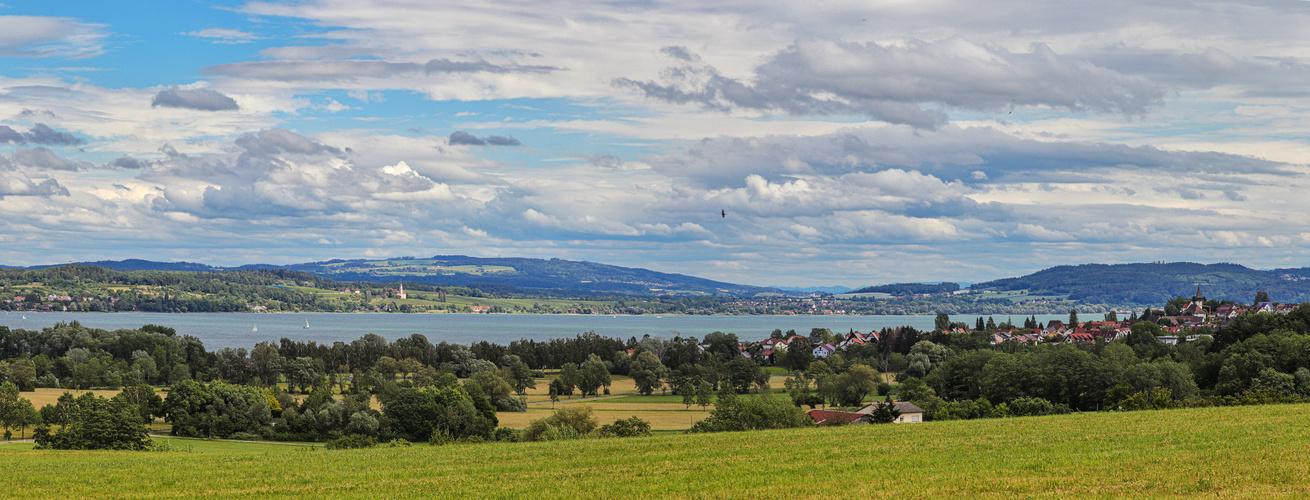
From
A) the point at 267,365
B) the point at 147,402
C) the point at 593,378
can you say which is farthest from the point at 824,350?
the point at 147,402

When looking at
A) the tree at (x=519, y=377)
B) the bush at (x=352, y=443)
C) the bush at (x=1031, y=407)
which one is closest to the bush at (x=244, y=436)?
the bush at (x=352, y=443)

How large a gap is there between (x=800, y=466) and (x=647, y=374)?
71.3 meters

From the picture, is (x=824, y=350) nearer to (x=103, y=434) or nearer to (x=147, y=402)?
(x=147, y=402)

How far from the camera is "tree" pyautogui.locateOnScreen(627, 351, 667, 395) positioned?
93.4 metres

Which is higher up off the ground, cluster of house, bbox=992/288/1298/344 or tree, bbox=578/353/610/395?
cluster of house, bbox=992/288/1298/344

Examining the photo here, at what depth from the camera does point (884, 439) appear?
102 ft

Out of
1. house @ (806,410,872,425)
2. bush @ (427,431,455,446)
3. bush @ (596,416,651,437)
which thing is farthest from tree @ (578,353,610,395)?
bush @ (596,416,651,437)

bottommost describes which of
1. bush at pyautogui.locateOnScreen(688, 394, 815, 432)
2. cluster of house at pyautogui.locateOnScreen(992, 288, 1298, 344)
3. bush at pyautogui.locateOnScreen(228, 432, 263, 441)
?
bush at pyautogui.locateOnScreen(228, 432, 263, 441)

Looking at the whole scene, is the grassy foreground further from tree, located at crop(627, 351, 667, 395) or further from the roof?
tree, located at crop(627, 351, 667, 395)

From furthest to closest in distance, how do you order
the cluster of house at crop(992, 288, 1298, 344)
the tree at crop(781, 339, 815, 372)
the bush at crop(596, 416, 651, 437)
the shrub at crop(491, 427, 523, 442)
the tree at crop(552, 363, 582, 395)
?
the cluster of house at crop(992, 288, 1298, 344), the tree at crop(781, 339, 815, 372), the tree at crop(552, 363, 582, 395), the bush at crop(596, 416, 651, 437), the shrub at crop(491, 427, 523, 442)

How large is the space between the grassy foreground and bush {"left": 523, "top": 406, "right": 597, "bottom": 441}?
9865 millimetres

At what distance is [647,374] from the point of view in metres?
94.8

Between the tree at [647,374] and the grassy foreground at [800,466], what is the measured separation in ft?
189

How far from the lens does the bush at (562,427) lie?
45559 mm
